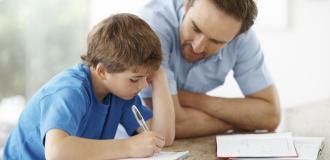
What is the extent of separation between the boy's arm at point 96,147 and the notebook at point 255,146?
182 mm

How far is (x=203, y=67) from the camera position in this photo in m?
1.85

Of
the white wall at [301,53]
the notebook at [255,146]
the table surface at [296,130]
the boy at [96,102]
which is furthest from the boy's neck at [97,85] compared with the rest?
the white wall at [301,53]

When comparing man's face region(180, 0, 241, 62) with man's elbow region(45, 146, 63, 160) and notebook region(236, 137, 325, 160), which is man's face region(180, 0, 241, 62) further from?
man's elbow region(45, 146, 63, 160)

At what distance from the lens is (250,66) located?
1940 millimetres

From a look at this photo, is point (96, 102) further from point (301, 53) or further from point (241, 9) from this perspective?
point (301, 53)

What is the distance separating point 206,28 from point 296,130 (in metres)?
0.49

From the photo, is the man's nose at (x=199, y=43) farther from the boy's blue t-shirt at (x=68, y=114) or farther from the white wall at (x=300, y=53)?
the white wall at (x=300, y=53)

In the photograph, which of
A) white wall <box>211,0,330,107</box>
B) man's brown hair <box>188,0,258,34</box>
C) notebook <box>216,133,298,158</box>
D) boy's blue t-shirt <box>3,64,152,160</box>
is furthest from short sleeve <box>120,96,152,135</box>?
white wall <box>211,0,330,107</box>

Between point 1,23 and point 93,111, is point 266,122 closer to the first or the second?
point 93,111

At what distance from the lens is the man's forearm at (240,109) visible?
185cm

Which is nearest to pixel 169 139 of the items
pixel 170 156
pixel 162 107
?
pixel 162 107

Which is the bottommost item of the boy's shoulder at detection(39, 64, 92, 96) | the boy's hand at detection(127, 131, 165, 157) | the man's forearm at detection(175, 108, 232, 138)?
the man's forearm at detection(175, 108, 232, 138)

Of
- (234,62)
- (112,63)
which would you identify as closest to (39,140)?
(112,63)

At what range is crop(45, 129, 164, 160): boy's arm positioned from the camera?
1291 mm
